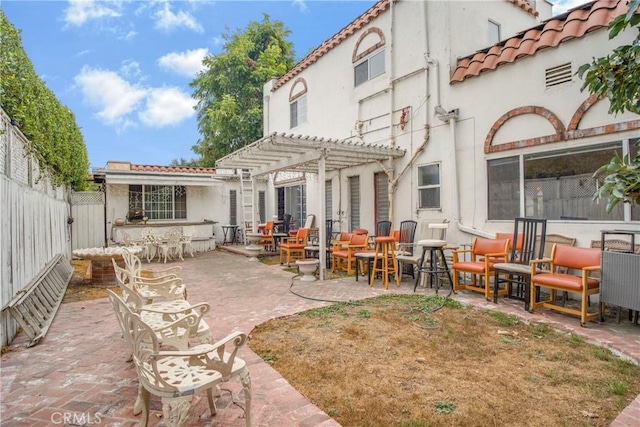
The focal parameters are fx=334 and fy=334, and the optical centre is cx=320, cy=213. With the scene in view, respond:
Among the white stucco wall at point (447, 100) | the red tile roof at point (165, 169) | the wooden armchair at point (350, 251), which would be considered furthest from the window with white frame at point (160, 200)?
the wooden armchair at point (350, 251)

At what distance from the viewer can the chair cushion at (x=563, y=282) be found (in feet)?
13.4

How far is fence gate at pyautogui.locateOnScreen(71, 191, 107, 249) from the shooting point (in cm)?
1117

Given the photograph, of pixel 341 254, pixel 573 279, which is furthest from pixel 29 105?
pixel 573 279

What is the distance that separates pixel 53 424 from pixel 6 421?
1.10 feet

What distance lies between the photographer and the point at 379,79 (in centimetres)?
871

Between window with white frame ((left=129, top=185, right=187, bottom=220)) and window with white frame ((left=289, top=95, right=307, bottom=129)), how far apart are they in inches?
206

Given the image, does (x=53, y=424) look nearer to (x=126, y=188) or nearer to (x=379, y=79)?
(x=379, y=79)

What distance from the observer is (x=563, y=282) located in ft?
13.8

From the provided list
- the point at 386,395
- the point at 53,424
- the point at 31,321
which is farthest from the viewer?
the point at 31,321

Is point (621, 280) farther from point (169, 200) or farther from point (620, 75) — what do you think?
point (169, 200)

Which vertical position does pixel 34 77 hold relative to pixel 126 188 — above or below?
above

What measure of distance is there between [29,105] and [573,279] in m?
7.41

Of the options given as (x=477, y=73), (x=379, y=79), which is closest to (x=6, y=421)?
(x=477, y=73)

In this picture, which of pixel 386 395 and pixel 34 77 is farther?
pixel 34 77
